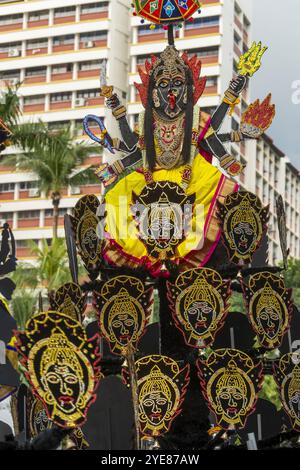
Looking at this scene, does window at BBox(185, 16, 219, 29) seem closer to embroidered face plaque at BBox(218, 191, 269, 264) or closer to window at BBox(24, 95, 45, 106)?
window at BBox(24, 95, 45, 106)

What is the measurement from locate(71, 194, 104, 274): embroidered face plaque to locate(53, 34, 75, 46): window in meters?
36.3

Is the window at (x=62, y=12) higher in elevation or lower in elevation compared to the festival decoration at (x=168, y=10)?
higher

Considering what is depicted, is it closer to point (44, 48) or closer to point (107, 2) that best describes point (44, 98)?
point (44, 48)

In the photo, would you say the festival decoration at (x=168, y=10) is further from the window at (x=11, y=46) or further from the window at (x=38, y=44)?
the window at (x=11, y=46)

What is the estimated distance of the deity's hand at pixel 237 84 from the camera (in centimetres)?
1188

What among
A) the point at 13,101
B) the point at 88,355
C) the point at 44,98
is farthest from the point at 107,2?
the point at 88,355

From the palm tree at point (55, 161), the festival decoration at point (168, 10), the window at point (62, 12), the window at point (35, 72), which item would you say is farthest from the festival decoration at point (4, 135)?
the window at point (62, 12)

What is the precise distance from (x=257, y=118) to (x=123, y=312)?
2.85 meters

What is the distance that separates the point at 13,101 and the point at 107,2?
27253 mm

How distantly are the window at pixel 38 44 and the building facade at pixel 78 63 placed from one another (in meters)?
0.05

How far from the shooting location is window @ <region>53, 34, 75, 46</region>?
47.6m

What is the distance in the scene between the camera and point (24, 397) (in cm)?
1231

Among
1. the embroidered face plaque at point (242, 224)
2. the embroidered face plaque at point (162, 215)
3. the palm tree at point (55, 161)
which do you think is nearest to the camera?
the embroidered face plaque at point (162, 215)

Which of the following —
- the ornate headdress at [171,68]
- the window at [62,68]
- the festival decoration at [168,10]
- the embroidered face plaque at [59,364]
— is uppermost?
the window at [62,68]
